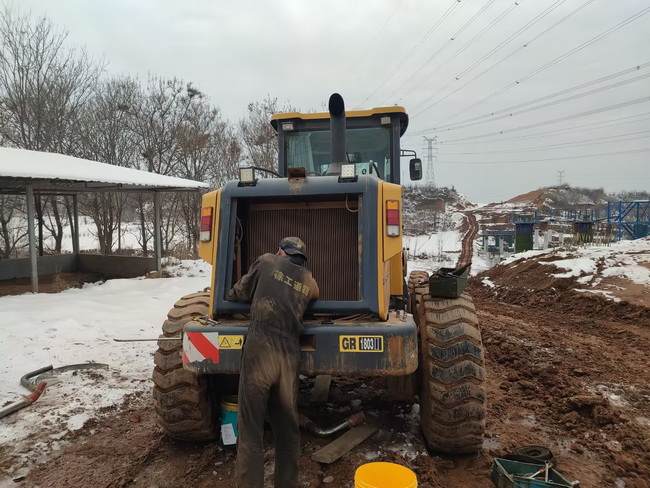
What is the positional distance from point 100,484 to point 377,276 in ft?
8.02

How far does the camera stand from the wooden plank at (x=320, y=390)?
4.58 metres

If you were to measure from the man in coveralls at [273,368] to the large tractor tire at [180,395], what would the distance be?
0.84 meters

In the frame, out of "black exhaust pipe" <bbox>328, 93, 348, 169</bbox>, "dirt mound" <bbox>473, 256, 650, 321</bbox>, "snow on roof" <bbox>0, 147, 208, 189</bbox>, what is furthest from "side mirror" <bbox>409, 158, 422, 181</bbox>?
"snow on roof" <bbox>0, 147, 208, 189</bbox>

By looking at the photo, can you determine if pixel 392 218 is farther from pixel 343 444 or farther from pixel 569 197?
pixel 569 197

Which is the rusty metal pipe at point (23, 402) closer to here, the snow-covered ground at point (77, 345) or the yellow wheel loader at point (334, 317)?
the snow-covered ground at point (77, 345)

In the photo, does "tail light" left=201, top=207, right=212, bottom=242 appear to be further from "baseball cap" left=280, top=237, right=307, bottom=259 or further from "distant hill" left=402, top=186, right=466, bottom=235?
"distant hill" left=402, top=186, right=466, bottom=235

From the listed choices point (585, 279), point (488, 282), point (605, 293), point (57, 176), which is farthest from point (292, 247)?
point (488, 282)

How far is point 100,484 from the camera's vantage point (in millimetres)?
3348

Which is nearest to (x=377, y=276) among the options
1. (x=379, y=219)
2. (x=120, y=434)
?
(x=379, y=219)

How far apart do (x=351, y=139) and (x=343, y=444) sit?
315 centimetres

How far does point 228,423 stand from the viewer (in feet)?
12.2

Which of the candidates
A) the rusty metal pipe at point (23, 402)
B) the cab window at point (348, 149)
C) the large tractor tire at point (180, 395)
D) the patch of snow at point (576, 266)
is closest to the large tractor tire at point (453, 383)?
the large tractor tire at point (180, 395)

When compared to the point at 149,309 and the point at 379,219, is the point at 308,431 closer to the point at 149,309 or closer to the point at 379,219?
the point at 379,219

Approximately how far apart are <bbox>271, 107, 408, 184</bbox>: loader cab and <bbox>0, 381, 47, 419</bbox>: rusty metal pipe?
11.0 ft
